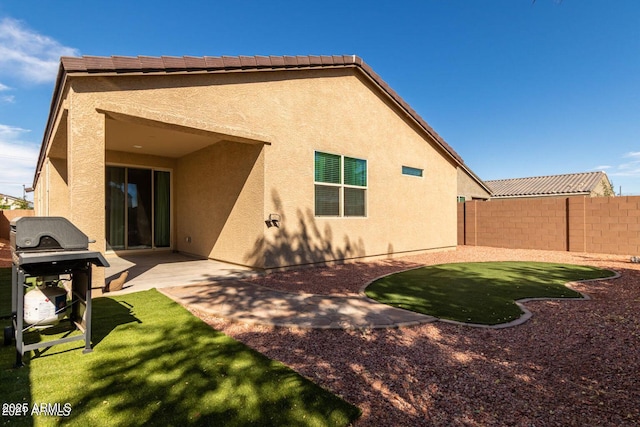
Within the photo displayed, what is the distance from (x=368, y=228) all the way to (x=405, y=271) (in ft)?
7.55

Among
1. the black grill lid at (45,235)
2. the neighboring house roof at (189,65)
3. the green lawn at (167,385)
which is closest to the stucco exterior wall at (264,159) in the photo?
the neighboring house roof at (189,65)

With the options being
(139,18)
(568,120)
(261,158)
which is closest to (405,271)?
(261,158)

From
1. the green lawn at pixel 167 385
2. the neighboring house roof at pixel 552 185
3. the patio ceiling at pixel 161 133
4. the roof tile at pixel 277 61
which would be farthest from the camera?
the neighboring house roof at pixel 552 185

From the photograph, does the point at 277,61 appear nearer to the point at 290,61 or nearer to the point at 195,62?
the point at 290,61

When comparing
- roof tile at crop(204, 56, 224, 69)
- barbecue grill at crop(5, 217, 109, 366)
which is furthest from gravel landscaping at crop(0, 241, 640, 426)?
roof tile at crop(204, 56, 224, 69)

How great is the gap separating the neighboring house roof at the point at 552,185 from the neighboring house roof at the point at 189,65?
24.2 m

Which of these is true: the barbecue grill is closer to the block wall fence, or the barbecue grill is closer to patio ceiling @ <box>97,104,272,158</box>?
patio ceiling @ <box>97,104,272,158</box>

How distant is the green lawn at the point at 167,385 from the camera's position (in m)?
2.54

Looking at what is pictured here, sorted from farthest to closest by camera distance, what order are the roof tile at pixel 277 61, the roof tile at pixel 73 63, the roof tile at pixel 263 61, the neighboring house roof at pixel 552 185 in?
the neighboring house roof at pixel 552 185
the roof tile at pixel 277 61
the roof tile at pixel 263 61
the roof tile at pixel 73 63

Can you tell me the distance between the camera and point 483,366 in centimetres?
355

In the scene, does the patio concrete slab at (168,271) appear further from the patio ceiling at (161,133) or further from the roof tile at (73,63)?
the roof tile at (73,63)

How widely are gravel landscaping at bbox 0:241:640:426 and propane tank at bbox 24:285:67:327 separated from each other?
192 cm

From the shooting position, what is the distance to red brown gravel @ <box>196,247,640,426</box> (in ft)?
8.82

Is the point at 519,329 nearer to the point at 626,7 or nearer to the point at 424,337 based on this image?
the point at 424,337
